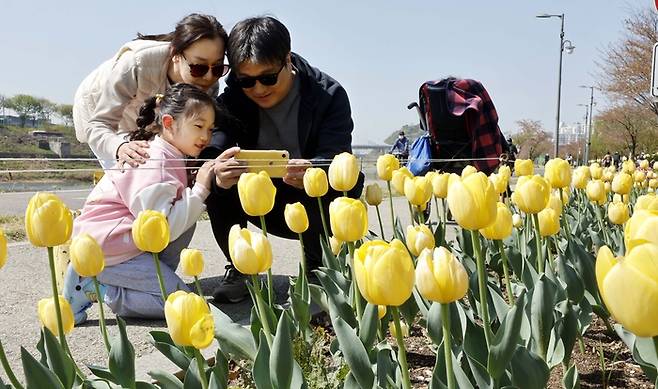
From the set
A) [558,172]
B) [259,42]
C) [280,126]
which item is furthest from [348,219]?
[280,126]

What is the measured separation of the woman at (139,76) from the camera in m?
2.92

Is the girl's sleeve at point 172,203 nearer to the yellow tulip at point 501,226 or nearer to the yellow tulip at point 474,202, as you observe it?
the yellow tulip at point 501,226

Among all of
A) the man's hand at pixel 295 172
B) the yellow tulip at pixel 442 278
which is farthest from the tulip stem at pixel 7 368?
the man's hand at pixel 295 172

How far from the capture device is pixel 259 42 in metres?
2.68

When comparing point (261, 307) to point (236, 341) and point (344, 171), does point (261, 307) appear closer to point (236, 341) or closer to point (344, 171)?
point (236, 341)

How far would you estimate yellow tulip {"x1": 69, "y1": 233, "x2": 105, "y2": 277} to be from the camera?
130 centimetres

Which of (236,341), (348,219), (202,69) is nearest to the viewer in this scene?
(348,219)

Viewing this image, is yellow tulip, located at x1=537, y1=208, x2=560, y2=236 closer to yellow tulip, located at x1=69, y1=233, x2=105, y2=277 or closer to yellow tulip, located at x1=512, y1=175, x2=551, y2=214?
yellow tulip, located at x1=512, y1=175, x2=551, y2=214

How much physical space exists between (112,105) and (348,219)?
2.23 metres

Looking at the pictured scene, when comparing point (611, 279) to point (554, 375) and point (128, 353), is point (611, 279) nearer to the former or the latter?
point (128, 353)

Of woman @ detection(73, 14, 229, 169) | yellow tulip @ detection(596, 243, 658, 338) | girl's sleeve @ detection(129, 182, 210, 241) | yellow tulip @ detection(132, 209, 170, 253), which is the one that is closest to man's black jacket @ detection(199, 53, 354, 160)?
woman @ detection(73, 14, 229, 169)

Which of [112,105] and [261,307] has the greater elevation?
[112,105]

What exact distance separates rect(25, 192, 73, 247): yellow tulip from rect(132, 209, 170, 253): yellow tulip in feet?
0.57

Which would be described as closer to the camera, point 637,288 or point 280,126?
point 637,288
